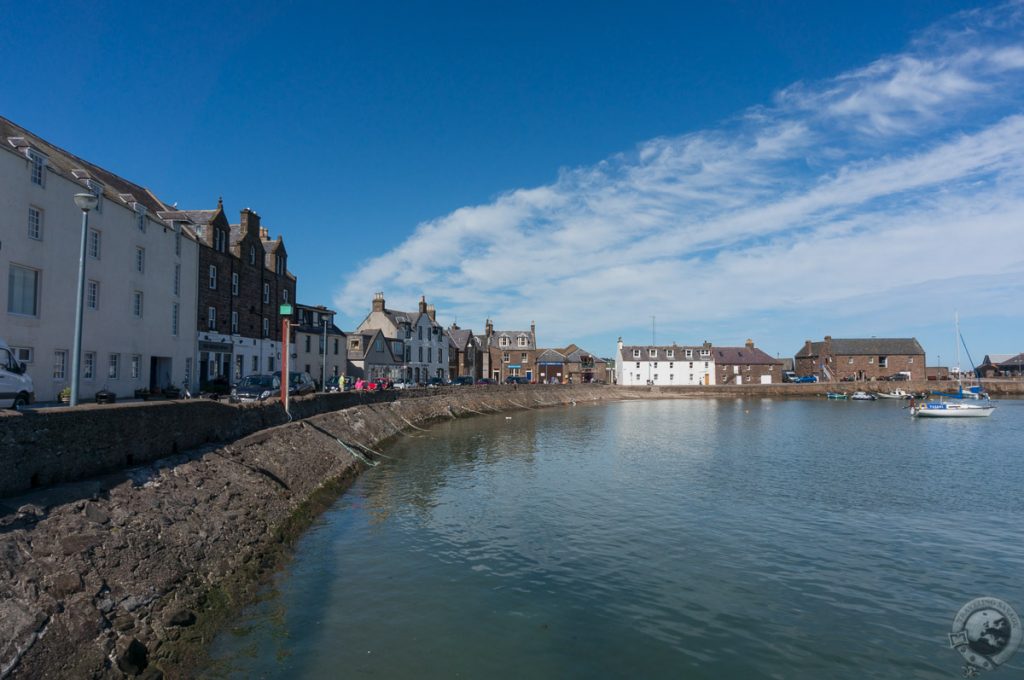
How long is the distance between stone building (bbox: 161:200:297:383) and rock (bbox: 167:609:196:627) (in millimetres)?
35313

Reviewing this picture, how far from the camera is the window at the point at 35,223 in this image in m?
26.8

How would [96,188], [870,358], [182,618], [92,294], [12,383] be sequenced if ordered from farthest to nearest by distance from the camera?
1. [870,358]
2. [92,294]
3. [96,188]
4. [12,383]
5. [182,618]

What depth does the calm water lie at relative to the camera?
10.4 m

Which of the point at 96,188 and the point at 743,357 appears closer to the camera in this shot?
the point at 96,188

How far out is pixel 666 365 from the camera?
11956cm

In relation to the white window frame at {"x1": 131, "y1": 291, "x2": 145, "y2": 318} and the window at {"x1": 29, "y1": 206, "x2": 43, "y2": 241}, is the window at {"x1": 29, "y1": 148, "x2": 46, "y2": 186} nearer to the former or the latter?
the window at {"x1": 29, "y1": 206, "x2": 43, "y2": 241}

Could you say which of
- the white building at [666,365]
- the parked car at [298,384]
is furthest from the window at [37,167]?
the white building at [666,365]

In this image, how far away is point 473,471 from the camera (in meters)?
28.7

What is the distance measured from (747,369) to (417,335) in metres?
70.2

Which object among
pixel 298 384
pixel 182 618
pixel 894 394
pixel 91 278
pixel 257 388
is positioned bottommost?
pixel 182 618

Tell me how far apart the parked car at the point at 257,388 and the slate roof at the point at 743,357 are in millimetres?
101882

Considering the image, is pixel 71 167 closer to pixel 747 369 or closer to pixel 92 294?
pixel 92 294

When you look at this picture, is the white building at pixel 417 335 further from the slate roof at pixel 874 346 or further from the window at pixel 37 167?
the slate roof at pixel 874 346

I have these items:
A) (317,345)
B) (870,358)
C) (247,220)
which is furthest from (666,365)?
(247,220)
